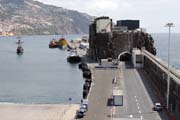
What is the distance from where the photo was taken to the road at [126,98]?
210ft

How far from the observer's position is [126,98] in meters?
77.1

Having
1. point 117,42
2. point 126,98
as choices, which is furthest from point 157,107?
point 117,42

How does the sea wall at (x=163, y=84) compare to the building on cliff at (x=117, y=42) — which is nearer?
the sea wall at (x=163, y=84)

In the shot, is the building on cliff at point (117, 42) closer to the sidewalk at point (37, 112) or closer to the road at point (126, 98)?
the road at point (126, 98)

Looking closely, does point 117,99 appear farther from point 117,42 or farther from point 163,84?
point 117,42

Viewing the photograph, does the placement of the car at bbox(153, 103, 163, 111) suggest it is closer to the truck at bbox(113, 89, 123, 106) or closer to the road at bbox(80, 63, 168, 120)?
the road at bbox(80, 63, 168, 120)

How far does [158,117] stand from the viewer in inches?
2459

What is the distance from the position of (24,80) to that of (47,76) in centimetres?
1103

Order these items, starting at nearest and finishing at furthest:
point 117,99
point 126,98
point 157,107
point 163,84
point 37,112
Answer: point 157,107
point 117,99
point 37,112
point 126,98
point 163,84

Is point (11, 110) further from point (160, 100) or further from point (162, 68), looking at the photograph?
point (162, 68)

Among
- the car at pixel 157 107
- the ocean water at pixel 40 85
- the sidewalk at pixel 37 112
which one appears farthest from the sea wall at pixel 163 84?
the ocean water at pixel 40 85

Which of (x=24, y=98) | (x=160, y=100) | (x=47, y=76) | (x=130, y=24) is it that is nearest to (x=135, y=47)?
(x=47, y=76)

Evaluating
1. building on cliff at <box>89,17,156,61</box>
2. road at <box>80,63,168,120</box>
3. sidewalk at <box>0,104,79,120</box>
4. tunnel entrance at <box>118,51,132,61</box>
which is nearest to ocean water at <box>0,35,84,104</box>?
road at <box>80,63,168,120</box>

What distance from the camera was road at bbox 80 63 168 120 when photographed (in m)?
63.9
